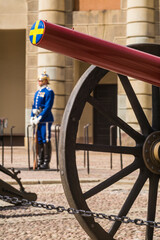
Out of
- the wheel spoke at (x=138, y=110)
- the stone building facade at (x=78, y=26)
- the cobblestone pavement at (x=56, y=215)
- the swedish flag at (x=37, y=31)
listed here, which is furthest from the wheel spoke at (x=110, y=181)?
the stone building facade at (x=78, y=26)

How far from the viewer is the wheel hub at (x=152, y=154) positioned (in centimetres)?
399

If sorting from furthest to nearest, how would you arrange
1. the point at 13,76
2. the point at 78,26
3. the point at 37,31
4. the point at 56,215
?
the point at 13,76 < the point at 78,26 < the point at 56,215 < the point at 37,31

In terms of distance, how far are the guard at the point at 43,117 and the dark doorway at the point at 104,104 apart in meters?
8.81

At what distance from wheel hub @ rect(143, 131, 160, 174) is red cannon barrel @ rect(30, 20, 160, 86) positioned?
37.0 inches

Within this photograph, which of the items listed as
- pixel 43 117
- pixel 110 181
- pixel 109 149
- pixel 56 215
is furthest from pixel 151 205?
pixel 43 117

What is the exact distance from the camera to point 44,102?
38.5ft

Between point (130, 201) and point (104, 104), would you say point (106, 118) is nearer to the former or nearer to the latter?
point (130, 201)

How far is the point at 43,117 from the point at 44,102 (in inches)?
11.4

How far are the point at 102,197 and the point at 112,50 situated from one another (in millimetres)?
4835

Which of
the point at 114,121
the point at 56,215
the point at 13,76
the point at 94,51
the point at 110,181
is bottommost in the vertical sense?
the point at 56,215

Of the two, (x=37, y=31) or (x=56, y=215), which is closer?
(x=37, y=31)

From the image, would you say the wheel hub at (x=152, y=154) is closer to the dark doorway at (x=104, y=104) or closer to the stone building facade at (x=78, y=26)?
the stone building facade at (x=78, y=26)

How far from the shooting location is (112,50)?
9.61 ft

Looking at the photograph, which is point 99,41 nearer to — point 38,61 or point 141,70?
point 141,70
